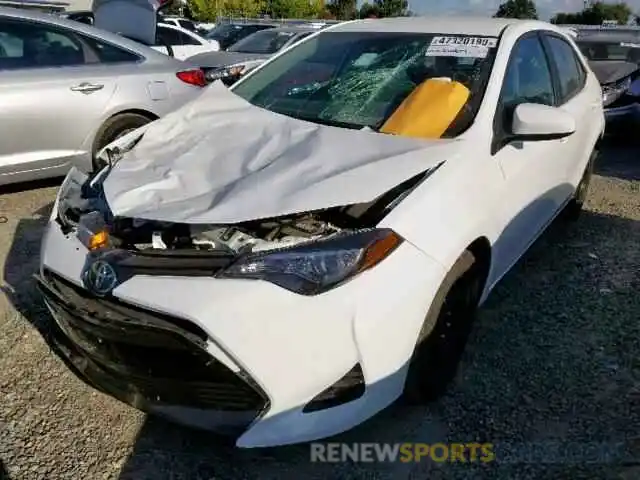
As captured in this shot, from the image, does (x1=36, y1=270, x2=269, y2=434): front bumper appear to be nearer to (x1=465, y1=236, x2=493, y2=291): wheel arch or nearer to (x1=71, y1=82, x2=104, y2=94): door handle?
(x1=465, y1=236, x2=493, y2=291): wheel arch

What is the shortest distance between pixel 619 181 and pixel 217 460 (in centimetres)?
512

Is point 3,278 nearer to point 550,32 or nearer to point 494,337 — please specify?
point 494,337

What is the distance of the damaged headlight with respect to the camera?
6.89 feet

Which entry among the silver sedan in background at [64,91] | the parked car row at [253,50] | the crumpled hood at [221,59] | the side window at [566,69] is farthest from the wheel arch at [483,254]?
the crumpled hood at [221,59]

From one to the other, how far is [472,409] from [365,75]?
173 centimetres

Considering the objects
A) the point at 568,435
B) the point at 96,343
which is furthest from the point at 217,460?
the point at 568,435

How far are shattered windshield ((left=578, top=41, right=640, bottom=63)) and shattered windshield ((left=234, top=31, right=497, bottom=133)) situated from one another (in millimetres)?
5763

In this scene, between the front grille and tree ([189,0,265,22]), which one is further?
tree ([189,0,265,22])

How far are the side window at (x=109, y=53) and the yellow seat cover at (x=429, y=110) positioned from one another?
3.23m

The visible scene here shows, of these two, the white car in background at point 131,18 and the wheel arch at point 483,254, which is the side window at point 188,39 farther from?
the wheel arch at point 483,254

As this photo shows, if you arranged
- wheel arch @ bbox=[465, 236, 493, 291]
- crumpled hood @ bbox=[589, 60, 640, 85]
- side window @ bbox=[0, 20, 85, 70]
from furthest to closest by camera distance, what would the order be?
crumpled hood @ bbox=[589, 60, 640, 85], side window @ bbox=[0, 20, 85, 70], wheel arch @ bbox=[465, 236, 493, 291]

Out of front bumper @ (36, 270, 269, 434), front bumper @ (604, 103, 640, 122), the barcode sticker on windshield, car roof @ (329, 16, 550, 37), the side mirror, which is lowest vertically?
front bumper @ (604, 103, 640, 122)

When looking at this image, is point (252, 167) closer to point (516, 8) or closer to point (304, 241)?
point (304, 241)

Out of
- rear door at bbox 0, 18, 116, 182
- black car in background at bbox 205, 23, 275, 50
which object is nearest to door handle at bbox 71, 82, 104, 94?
rear door at bbox 0, 18, 116, 182
